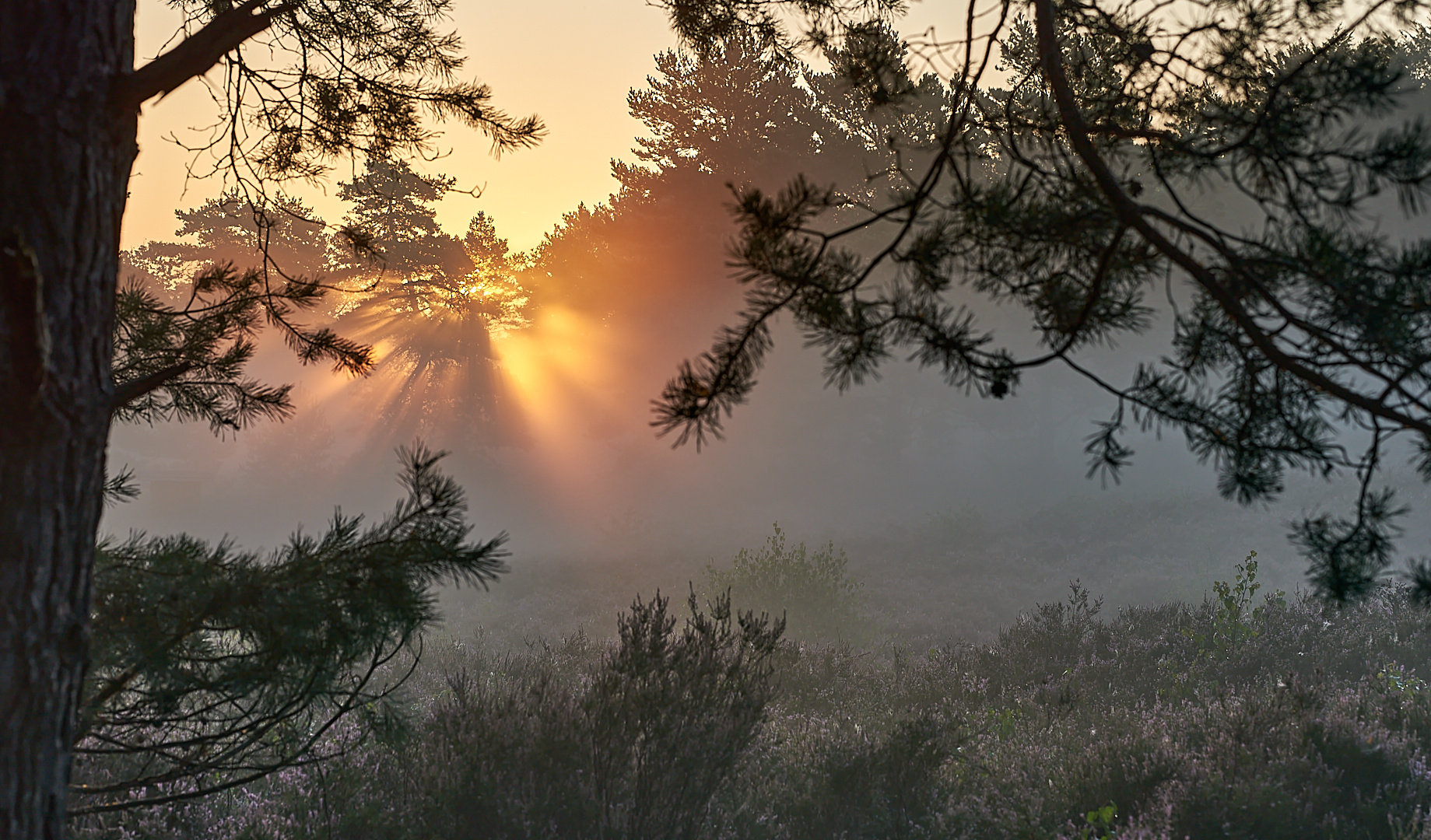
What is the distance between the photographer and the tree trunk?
1963mm

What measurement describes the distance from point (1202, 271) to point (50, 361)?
119 inches

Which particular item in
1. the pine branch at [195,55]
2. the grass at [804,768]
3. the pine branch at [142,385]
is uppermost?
the pine branch at [195,55]

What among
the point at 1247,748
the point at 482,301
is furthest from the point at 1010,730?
the point at 482,301

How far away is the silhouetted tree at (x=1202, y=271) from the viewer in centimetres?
204

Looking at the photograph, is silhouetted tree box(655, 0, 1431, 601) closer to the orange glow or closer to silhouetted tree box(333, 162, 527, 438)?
silhouetted tree box(333, 162, 527, 438)

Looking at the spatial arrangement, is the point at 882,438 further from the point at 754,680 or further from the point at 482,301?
the point at 754,680

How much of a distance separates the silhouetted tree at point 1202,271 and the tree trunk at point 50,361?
62.8 inches

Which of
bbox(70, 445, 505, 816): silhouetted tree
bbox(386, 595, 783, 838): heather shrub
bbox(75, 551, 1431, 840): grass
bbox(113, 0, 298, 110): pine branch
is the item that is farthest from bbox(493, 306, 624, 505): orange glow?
bbox(70, 445, 505, 816): silhouetted tree

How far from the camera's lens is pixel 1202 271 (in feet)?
6.83

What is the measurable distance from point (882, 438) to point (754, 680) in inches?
1115

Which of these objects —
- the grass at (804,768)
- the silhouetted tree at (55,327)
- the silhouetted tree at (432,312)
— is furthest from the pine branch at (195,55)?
the silhouetted tree at (432,312)

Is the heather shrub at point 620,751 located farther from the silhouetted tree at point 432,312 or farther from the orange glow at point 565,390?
the orange glow at point 565,390

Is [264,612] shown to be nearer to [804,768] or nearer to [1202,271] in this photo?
[1202,271]

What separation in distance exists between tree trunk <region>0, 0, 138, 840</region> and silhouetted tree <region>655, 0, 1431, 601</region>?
1.60 metres
